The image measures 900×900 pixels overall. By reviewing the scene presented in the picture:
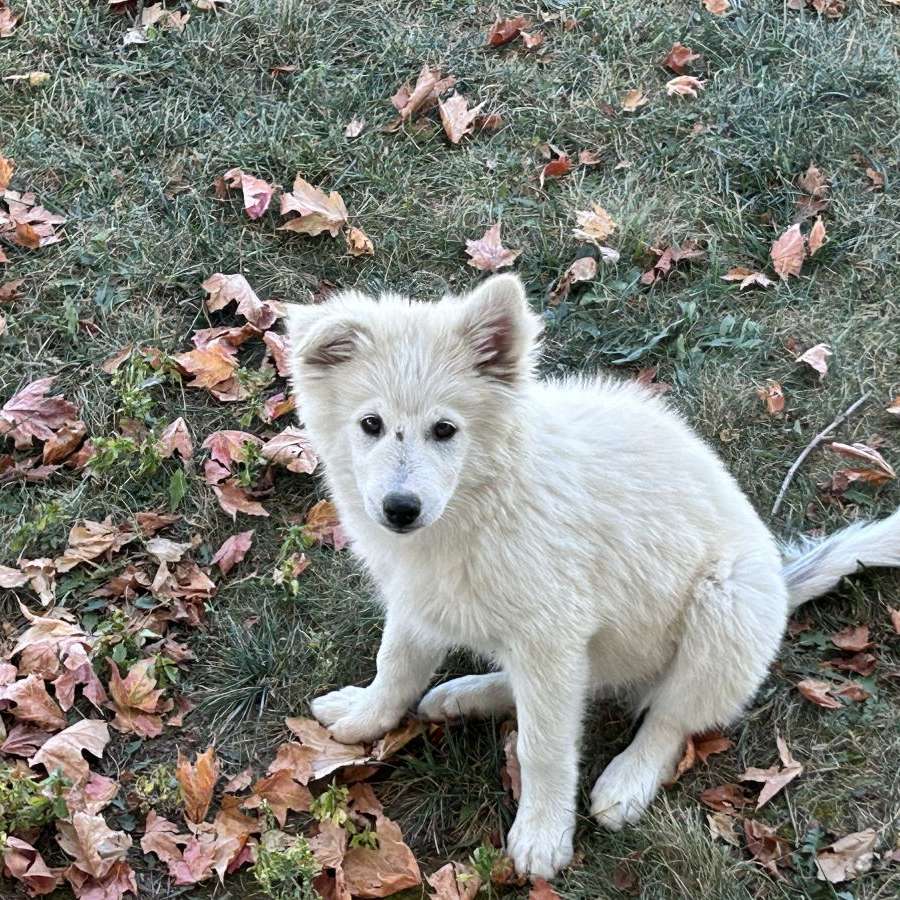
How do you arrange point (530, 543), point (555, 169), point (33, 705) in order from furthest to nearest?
point (555, 169) → point (33, 705) → point (530, 543)

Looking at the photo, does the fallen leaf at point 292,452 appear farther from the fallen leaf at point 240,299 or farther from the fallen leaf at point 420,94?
the fallen leaf at point 420,94

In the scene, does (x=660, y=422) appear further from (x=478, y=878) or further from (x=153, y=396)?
(x=153, y=396)

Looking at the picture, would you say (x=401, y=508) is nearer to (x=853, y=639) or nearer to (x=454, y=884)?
(x=454, y=884)

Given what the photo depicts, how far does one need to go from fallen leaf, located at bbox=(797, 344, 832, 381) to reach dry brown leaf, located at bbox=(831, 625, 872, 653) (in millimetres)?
1248

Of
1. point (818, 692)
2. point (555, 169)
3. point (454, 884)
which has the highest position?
point (555, 169)

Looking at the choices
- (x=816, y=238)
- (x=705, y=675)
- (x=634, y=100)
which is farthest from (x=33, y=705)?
(x=634, y=100)

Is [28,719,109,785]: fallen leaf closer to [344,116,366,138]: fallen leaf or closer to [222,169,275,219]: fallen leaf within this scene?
[222,169,275,219]: fallen leaf

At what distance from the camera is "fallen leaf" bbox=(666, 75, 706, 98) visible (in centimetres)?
558

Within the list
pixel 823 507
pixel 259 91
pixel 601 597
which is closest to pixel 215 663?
pixel 601 597

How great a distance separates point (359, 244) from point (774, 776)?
2.94 meters

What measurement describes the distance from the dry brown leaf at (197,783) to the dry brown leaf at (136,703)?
21 cm

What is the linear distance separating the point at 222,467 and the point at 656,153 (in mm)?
2731

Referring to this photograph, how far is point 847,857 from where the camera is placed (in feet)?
10.6

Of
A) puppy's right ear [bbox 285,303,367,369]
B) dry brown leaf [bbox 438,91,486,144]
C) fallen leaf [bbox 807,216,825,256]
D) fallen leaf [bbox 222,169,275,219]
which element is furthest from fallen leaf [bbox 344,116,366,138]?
puppy's right ear [bbox 285,303,367,369]
